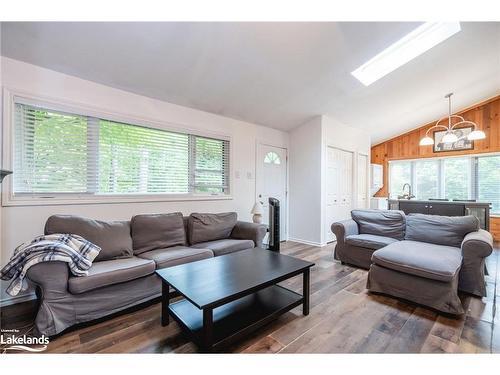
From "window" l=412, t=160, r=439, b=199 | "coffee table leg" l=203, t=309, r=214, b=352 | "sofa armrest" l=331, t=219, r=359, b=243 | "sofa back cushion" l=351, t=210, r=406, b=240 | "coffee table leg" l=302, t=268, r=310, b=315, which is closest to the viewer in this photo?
"coffee table leg" l=203, t=309, r=214, b=352

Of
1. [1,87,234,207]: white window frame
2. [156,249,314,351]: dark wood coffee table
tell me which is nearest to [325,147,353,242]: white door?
[1,87,234,207]: white window frame

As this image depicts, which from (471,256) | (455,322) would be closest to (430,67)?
(471,256)

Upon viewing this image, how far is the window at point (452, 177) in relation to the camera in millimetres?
5098

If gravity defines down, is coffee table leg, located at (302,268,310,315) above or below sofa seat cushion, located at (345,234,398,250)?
below

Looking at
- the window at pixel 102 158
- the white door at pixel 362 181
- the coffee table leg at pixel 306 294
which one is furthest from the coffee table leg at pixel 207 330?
the white door at pixel 362 181

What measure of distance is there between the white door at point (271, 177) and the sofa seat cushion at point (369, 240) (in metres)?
1.65

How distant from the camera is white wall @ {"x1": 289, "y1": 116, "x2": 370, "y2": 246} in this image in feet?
14.1

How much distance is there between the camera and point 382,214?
3.31 m

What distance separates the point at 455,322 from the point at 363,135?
444cm

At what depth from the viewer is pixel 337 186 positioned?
4.80 m

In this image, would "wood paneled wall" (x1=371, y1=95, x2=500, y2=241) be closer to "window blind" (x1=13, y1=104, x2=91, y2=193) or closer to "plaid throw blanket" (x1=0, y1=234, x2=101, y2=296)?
"window blind" (x1=13, y1=104, x2=91, y2=193)

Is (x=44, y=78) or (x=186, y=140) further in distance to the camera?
(x=186, y=140)

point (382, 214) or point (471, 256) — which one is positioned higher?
point (382, 214)

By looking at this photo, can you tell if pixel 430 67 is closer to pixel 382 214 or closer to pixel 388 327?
pixel 382 214
